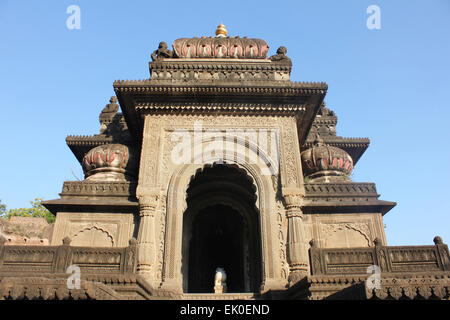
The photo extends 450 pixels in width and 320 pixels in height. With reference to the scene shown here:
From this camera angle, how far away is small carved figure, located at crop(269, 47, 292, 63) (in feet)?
44.9

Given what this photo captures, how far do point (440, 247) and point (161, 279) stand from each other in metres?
6.95

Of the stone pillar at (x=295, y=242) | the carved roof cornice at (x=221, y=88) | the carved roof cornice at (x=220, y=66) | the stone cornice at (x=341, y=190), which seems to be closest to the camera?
the stone pillar at (x=295, y=242)

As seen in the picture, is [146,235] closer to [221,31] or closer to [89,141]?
[89,141]

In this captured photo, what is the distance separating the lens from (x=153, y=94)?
477 inches

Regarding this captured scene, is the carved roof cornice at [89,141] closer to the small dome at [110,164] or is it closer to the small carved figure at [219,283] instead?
the small dome at [110,164]

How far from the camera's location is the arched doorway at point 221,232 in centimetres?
1393

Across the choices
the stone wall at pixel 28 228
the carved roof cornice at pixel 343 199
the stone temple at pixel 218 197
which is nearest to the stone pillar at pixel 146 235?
the stone temple at pixel 218 197

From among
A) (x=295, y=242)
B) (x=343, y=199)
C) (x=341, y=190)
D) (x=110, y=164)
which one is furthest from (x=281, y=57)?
(x=110, y=164)

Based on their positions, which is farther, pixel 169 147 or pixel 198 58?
pixel 198 58

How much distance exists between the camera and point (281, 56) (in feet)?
45.3

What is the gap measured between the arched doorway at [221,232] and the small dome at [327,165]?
90.2 inches
